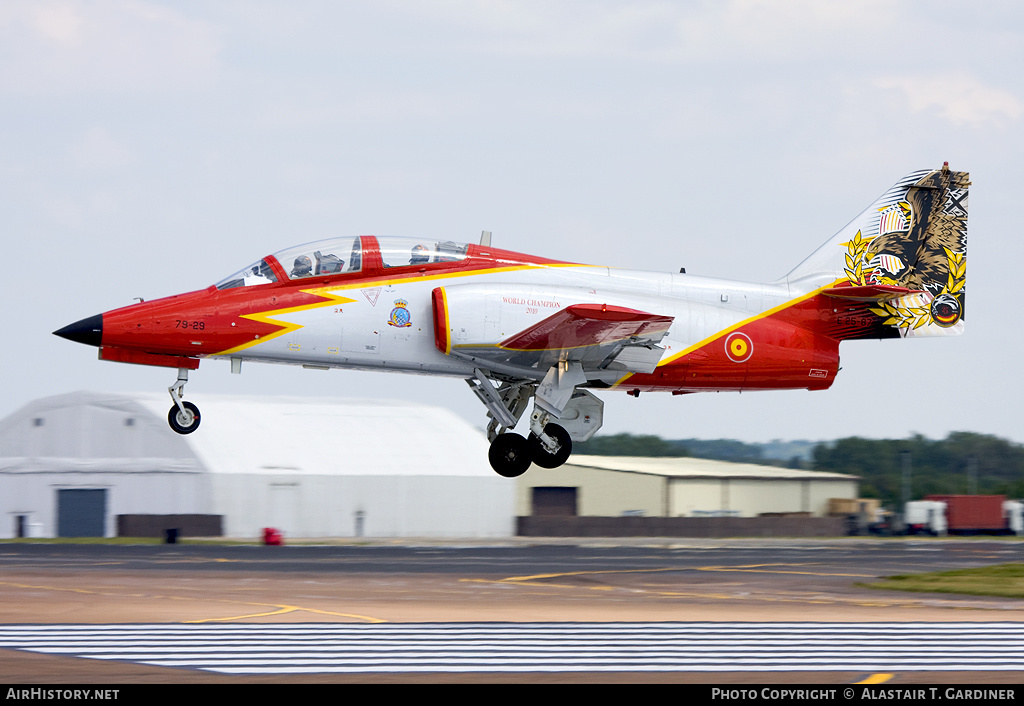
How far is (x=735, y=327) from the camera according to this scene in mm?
21672

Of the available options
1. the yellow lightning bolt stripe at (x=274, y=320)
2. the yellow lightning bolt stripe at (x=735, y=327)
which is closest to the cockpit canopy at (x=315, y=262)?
the yellow lightning bolt stripe at (x=274, y=320)

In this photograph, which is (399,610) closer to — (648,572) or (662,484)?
(648,572)

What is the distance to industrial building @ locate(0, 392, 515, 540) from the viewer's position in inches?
1938

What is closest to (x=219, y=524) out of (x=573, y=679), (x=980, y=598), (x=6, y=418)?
(x=6, y=418)

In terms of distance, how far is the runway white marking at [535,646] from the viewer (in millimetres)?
15445

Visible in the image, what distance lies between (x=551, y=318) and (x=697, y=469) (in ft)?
154

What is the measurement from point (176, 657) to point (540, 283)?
28.5 ft

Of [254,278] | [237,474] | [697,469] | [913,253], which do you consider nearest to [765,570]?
[913,253]

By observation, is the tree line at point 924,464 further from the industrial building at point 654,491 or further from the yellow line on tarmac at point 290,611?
the yellow line on tarmac at point 290,611

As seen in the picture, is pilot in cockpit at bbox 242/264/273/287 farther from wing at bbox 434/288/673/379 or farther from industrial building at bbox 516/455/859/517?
industrial building at bbox 516/455/859/517

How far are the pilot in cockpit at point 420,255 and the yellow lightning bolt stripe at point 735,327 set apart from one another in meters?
4.04

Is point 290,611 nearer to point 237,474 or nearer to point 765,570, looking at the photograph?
point 765,570

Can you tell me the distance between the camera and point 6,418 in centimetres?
5359

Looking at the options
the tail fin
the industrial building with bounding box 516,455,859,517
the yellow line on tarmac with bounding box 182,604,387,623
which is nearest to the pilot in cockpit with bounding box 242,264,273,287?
the yellow line on tarmac with bounding box 182,604,387,623
